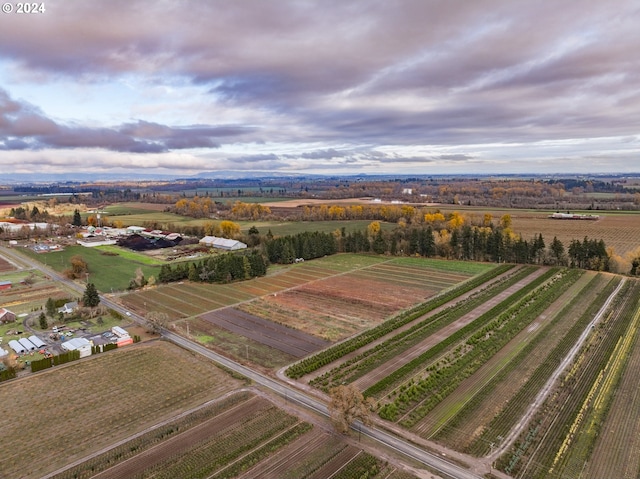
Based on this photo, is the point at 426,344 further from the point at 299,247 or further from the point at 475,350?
the point at 299,247

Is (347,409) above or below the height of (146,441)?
above

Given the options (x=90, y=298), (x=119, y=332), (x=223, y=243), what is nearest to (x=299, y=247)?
(x=223, y=243)

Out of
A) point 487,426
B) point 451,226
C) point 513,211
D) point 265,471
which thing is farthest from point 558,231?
point 265,471

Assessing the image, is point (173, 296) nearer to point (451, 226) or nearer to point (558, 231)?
point (451, 226)

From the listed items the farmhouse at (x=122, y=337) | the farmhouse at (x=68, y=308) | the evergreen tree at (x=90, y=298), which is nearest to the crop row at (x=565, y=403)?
A: the farmhouse at (x=122, y=337)

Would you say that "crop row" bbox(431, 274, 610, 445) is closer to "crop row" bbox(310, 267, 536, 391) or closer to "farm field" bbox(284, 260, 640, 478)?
"farm field" bbox(284, 260, 640, 478)

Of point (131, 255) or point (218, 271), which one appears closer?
point (218, 271)

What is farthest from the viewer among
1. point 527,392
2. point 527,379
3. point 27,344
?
point 27,344
